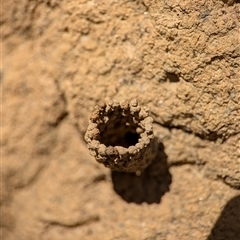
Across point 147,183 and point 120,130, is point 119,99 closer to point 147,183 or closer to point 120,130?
point 120,130

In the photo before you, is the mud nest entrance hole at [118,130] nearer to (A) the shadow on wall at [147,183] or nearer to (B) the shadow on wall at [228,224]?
(A) the shadow on wall at [147,183]

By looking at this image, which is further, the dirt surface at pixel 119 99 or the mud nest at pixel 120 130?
the dirt surface at pixel 119 99

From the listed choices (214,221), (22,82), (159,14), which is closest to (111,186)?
(214,221)

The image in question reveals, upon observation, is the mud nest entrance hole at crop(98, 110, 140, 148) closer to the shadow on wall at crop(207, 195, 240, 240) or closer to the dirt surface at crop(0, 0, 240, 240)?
the dirt surface at crop(0, 0, 240, 240)

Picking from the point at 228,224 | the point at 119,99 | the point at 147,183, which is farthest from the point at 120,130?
the point at 228,224

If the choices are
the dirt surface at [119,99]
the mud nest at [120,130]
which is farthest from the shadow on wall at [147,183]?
the mud nest at [120,130]

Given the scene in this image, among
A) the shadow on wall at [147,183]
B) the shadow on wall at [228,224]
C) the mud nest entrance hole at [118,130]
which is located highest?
the mud nest entrance hole at [118,130]

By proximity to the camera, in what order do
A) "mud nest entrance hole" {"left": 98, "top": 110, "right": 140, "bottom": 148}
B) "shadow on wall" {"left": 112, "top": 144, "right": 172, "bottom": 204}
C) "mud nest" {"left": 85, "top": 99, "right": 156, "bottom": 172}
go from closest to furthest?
"mud nest" {"left": 85, "top": 99, "right": 156, "bottom": 172} < "mud nest entrance hole" {"left": 98, "top": 110, "right": 140, "bottom": 148} < "shadow on wall" {"left": 112, "top": 144, "right": 172, "bottom": 204}

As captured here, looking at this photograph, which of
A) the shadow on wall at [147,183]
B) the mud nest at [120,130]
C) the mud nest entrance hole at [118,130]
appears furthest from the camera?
the shadow on wall at [147,183]

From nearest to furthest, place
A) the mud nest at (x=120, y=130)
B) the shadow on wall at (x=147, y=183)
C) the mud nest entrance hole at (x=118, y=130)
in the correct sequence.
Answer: the mud nest at (x=120, y=130), the mud nest entrance hole at (x=118, y=130), the shadow on wall at (x=147, y=183)

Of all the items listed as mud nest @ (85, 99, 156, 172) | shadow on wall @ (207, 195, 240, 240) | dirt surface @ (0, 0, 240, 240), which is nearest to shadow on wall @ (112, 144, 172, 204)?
dirt surface @ (0, 0, 240, 240)
